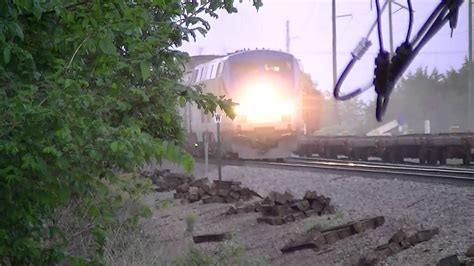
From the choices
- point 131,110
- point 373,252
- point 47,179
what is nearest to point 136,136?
point 47,179

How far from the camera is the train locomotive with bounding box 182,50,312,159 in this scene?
78.9 ft

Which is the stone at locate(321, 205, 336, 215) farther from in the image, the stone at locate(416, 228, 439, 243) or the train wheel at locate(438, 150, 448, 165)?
the train wheel at locate(438, 150, 448, 165)

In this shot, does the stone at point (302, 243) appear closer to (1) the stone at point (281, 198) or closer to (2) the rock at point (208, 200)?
(1) the stone at point (281, 198)

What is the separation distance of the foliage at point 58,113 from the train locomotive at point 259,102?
18.9m

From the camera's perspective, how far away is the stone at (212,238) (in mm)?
11234

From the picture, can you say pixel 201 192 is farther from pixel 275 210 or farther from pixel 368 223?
pixel 368 223

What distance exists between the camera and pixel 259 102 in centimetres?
2473

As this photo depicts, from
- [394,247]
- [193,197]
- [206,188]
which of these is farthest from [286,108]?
[394,247]

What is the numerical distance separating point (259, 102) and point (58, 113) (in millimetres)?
20933

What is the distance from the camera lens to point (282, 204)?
12.6 meters

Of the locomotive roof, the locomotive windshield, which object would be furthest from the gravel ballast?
→ the locomotive roof

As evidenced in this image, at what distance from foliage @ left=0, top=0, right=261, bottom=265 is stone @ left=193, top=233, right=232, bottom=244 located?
6295 millimetres

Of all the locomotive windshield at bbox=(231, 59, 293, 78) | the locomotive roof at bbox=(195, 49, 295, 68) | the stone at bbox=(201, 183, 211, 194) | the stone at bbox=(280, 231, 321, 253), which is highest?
the locomotive roof at bbox=(195, 49, 295, 68)

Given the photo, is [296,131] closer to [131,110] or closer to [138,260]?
[138,260]
